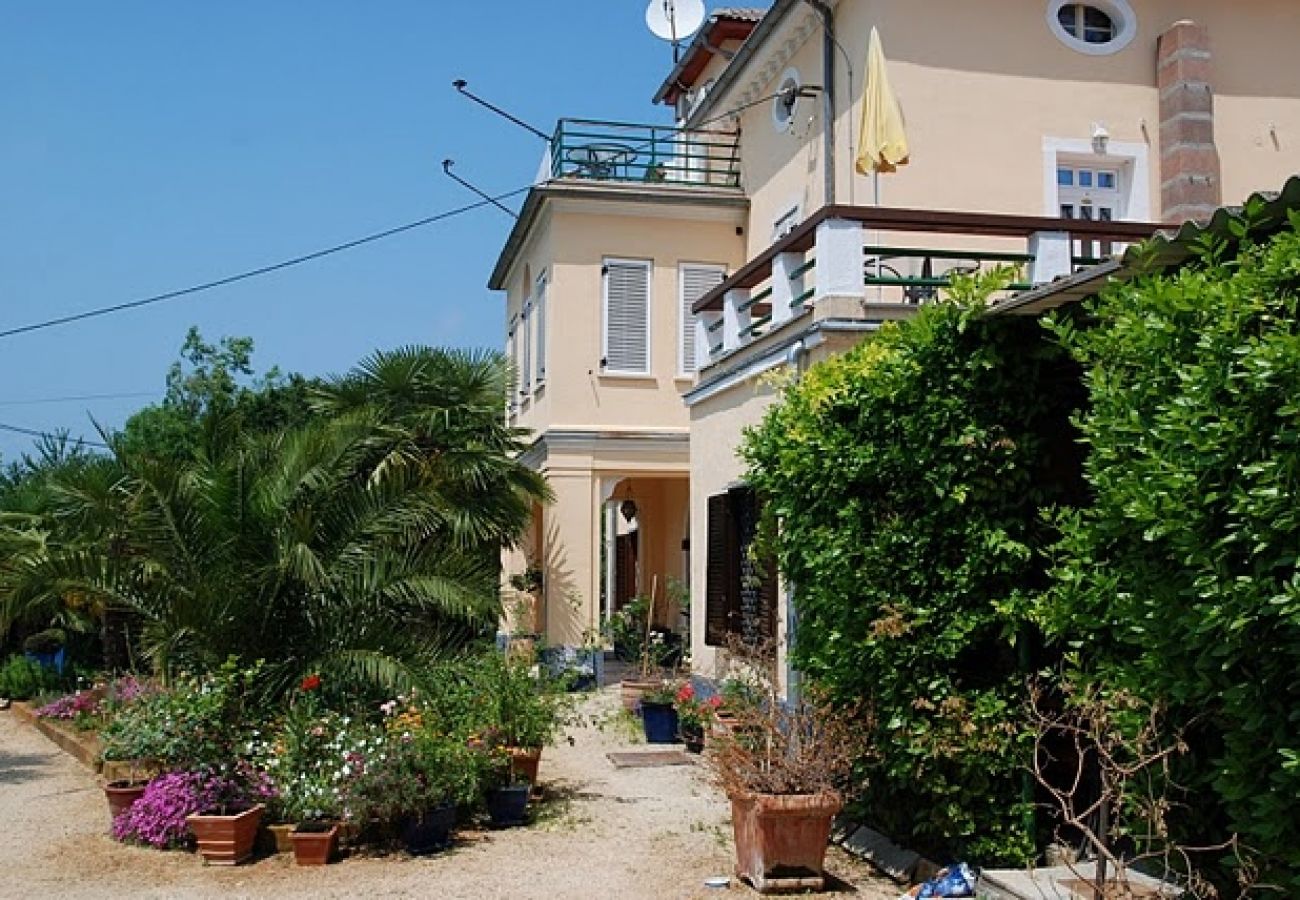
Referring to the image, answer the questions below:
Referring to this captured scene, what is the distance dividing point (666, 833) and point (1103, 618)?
483 centimetres

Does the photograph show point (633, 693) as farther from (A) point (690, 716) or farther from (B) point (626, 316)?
(B) point (626, 316)

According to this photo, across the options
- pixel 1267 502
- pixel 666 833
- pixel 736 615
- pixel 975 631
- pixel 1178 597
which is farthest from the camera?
pixel 736 615

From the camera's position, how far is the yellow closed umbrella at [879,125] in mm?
12570

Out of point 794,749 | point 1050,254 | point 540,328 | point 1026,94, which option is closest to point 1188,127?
point 1026,94

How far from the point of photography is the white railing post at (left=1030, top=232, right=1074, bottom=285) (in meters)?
9.65

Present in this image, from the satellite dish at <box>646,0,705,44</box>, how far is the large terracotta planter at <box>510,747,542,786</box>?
1572 cm

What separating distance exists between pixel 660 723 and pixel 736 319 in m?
4.54

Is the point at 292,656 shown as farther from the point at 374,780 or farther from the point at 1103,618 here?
the point at 1103,618

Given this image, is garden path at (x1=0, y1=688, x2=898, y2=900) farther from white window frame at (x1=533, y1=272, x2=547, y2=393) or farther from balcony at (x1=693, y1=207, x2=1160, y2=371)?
white window frame at (x1=533, y1=272, x2=547, y2=393)

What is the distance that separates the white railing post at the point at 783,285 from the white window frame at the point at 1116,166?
Answer: 4.97 m

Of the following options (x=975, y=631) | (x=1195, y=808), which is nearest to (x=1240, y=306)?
(x=1195, y=808)

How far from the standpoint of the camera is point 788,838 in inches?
300

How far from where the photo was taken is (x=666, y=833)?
9.60m

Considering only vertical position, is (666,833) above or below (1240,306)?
below
